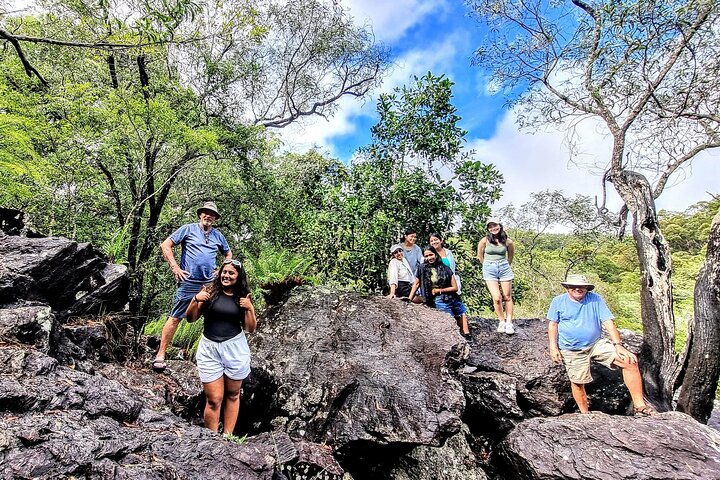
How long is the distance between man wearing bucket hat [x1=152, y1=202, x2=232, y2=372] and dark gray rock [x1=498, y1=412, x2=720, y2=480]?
450 cm

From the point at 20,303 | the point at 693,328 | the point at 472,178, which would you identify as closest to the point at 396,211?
the point at 472,178

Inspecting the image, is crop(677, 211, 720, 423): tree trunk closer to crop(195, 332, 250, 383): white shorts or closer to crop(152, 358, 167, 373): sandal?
crop(195, 332, 250, 383): white shorts

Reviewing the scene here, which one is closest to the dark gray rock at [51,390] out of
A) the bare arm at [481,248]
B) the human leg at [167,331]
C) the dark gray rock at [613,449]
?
the human leg at [167,331]

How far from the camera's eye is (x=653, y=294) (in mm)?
7230

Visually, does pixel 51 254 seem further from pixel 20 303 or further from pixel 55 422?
pixel 55 422

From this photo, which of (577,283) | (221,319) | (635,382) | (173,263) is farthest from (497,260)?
(173,263)

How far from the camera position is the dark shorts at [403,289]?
23.7 feet

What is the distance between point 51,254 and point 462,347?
5.52 m

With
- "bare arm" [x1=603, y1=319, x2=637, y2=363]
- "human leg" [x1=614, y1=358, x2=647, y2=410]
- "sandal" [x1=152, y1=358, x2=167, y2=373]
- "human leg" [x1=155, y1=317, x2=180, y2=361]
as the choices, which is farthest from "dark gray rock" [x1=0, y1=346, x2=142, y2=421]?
"human leg" [x1=614, y1=358, x2=647, y2=410]

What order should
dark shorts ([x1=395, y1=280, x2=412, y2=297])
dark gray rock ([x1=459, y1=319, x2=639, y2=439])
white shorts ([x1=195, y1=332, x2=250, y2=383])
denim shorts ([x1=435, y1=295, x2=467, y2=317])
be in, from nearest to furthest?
white shorts ([x1=195, y1=332, x2=250, y2=383]) < dark gray rock ([x1=459, y1=319, x2=639, y2=439]) < denim shorts ([x1=435, y1=295, x2=467, y2=317]) < dark shorts ([x1=395, y1=280, x2=412, y2=297])

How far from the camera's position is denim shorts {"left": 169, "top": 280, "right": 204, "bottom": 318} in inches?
208

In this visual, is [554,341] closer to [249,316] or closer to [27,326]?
→ [249,316]

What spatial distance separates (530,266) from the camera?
18828 mm

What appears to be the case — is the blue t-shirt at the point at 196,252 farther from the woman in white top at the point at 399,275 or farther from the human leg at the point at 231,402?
the woman in white top at the point at 399,275
